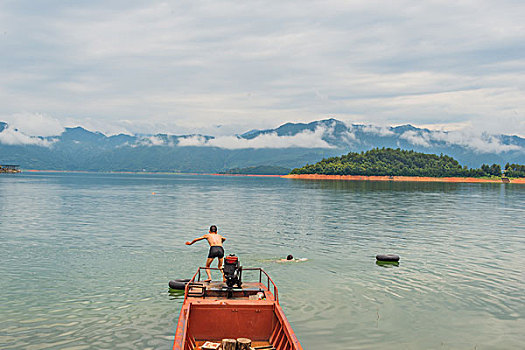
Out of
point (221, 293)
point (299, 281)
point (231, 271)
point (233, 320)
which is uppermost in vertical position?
point (231, 271)

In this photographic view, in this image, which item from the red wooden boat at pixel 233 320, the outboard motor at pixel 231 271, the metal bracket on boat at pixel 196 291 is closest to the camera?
the red wooden boat at pixel 233 320

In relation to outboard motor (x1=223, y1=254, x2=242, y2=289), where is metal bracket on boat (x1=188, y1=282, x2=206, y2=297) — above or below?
below

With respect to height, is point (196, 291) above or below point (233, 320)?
above

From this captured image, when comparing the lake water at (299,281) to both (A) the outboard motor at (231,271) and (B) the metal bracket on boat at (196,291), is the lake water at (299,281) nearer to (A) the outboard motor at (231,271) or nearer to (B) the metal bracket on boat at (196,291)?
(B) the metal bracket on boat at (196,291)

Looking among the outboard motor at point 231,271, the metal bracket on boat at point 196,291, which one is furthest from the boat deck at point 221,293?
the outboard motor at point 231,271

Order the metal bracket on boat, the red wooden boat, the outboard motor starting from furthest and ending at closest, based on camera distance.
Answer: the outboard motor < the metal bracket on boat < the red wooden boat

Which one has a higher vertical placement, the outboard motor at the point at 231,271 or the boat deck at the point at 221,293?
the outboard motor at the point at 231,271

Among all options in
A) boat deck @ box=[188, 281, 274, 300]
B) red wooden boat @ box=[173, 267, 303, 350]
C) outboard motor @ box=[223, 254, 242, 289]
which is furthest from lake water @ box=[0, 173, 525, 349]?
outboard motor @ box=[223, 254, 242, 289]

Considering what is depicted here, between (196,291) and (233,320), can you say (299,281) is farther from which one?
(233,320)

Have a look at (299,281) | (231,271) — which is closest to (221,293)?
(231,271)

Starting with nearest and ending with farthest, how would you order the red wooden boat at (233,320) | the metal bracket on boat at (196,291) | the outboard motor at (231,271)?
the red wooden boat at (233,320) < the metal bracket on boat at (196,291) < the outboard motor at (231,271)

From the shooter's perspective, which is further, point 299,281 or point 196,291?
point 299,281

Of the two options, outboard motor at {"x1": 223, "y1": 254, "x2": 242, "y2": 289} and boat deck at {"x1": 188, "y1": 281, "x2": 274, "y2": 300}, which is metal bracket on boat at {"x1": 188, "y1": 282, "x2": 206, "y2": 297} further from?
outboard motor at {"x1": 223, "y1": 254, "x2": 242, "y2": 289}

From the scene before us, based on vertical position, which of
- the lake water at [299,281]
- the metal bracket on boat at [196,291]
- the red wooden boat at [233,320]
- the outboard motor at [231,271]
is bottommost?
the lake water at [299,281]
